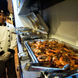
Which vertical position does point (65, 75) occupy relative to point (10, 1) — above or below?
below

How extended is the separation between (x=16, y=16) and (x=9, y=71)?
10.5ft

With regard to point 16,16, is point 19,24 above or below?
below

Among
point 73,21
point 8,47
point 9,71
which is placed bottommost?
point 9,71

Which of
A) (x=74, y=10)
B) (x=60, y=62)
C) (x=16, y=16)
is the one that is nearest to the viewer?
(x=60, y=62)

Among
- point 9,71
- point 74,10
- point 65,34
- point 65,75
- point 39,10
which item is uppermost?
point 39,10

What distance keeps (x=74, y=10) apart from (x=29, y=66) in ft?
3.61

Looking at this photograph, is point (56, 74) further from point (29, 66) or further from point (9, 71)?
point (9, 71)

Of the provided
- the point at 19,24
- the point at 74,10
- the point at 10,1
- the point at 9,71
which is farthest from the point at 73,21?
the point at 10,1

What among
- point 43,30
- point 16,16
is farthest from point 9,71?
point 16,16

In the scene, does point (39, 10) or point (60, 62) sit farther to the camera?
point (39, 10)

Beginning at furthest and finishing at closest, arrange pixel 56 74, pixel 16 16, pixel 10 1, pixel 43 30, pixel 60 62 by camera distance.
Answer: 1. pixel 10 1
2. pixel 16 16
3. pixel 43 30
4. pixel 60 62
5. pixel 56 74

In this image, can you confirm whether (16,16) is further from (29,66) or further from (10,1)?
(29,66)

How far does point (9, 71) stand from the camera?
1.79m

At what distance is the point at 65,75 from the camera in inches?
18.9
